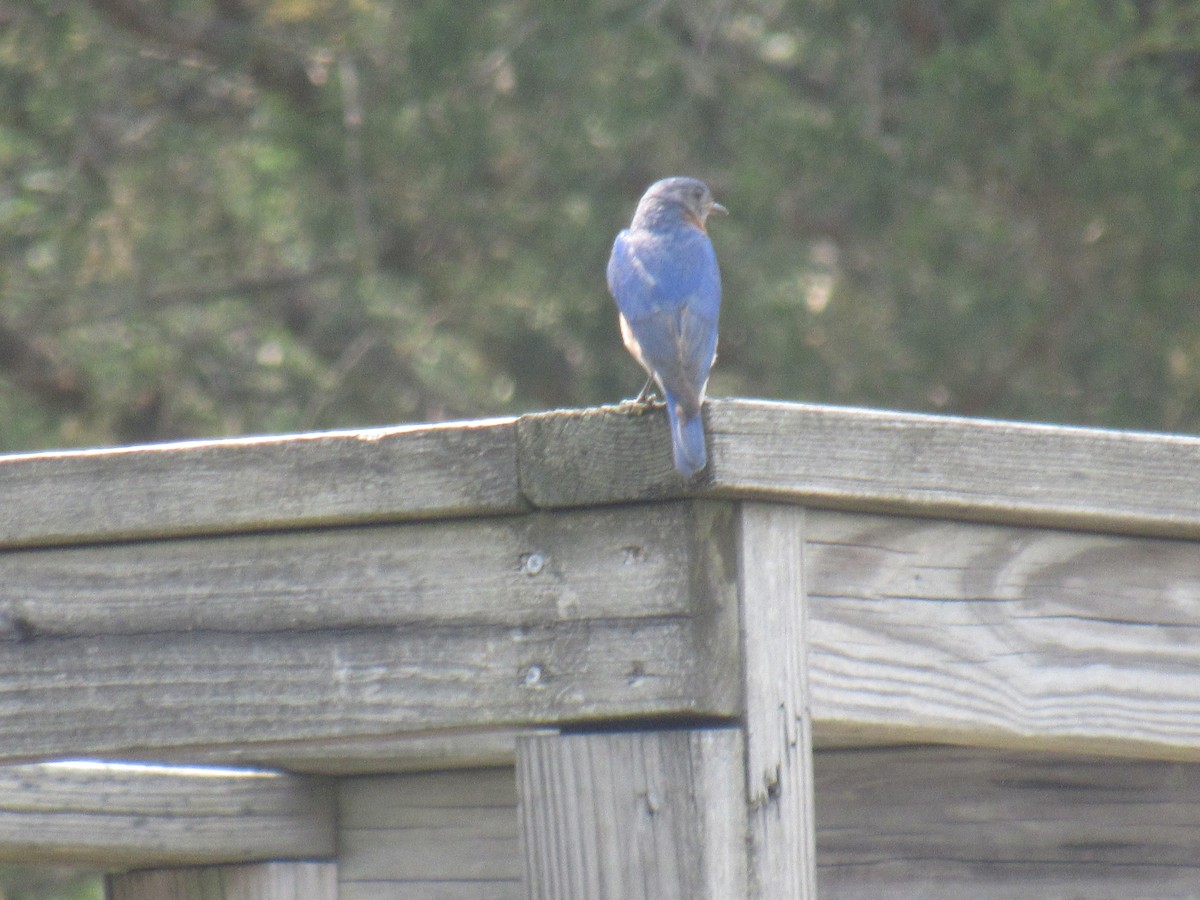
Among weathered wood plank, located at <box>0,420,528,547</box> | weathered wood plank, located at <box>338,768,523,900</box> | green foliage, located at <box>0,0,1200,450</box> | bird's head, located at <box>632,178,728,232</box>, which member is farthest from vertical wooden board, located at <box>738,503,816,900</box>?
green foliage, located at <box>0,0,1200,450</box>

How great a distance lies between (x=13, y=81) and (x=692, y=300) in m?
5.07

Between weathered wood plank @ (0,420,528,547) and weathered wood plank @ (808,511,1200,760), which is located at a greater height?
weathered wood plank @ (0,420,528,547)

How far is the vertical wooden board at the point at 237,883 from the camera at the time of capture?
2.32m

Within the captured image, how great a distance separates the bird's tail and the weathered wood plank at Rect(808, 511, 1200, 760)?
15 cm

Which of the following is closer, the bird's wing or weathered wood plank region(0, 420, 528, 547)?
weathered wood plank region(0, 420, 528, 547)

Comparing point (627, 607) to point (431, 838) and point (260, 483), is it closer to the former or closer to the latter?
point (260, 483)

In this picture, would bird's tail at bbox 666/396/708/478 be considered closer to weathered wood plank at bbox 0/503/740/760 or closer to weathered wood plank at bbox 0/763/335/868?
weathered wood plank at bbox 0/503/740/760

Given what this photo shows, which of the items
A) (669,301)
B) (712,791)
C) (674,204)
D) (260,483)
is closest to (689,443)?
(712,791)

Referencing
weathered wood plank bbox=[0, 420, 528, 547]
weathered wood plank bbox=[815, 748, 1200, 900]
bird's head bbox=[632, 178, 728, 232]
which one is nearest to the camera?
weathered wood plank bbox=[0, 420, 528, 547]

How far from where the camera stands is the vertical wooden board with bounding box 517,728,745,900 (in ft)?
4.80

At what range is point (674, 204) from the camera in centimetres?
426

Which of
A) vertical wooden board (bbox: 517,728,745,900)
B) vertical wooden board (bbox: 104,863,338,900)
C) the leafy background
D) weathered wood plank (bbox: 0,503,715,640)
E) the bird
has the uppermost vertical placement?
the leafy background

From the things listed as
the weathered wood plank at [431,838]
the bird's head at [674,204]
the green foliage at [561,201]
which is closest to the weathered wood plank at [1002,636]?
the weathered wood plank at [431,838]

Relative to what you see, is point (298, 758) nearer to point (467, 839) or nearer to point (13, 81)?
point (467, 839)
